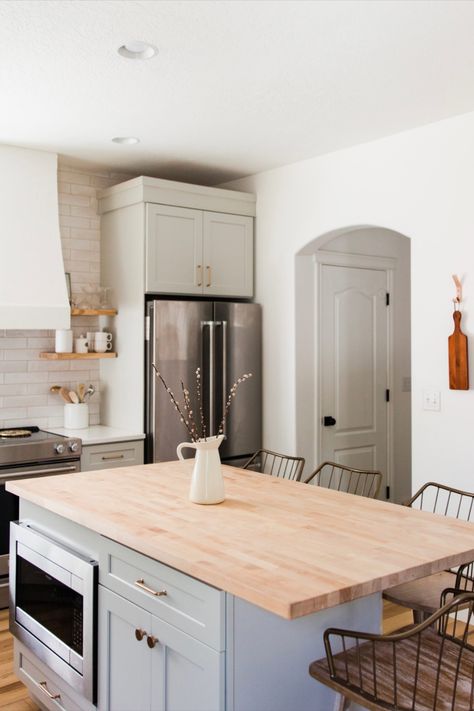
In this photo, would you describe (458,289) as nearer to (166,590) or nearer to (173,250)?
(173,250)

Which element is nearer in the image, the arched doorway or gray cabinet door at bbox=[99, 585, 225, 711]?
gray cabinet door at bbox=[99, 585, 225, 711]

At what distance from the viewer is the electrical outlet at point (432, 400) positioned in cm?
400

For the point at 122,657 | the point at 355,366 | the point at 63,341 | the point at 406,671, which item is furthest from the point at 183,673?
the point at 355,366

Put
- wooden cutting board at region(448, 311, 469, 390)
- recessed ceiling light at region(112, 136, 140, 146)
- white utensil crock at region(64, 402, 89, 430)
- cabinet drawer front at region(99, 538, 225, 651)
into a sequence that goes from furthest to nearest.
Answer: white utensil crock at region(64, 402, 89, 430) → recessed ceiling light at region(112, 136, 140, 146) → wooden cutting board at region(448, 311, 469, 390) → cabinet drawer front at region(99, 538, 225, 651)

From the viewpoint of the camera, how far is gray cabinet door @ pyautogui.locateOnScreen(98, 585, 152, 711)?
2.17m

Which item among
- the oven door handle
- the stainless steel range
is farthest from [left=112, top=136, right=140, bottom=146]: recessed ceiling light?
the oven door handle

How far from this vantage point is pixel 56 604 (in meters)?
2.68

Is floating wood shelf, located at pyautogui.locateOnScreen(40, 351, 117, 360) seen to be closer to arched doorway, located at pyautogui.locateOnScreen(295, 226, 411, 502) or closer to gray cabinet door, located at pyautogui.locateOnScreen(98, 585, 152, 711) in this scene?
arched doorway, located at pyautogui.locateOnScreen(295, 226, 411, 502)

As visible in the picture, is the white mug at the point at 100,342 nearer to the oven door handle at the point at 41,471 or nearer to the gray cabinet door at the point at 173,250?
the gray cabinet door at the point at 173,250

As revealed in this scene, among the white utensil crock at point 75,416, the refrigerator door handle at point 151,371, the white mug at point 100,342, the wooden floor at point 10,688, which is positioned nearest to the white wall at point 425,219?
the refrigerator door handle at point 151,371

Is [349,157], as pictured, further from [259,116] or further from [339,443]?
[339,443]

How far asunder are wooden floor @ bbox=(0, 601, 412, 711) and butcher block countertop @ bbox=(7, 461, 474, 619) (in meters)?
0.91

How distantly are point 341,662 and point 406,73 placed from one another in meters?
2.54

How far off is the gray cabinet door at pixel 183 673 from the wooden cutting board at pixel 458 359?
7.65ft
